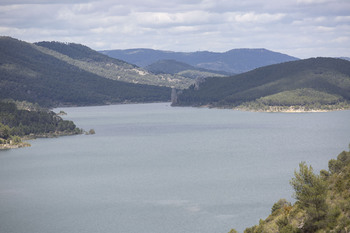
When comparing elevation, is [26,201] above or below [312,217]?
below

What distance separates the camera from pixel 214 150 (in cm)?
11588

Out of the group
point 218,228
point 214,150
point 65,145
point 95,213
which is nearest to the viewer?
point 218,228

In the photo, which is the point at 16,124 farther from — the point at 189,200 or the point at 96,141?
the point at 189,200

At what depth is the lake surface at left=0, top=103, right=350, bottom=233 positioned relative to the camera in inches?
2502

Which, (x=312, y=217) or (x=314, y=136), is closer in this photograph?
(x=312, y=217)

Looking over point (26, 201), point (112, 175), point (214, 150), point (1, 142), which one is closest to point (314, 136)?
point (214, 150)

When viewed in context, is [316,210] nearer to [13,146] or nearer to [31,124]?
[13,146]

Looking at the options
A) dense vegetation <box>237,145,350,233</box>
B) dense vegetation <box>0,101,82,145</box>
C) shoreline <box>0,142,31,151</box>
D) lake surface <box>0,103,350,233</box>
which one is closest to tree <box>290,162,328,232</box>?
dense vegetation <box>237,145,350,233</box>

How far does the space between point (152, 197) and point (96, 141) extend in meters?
63.7

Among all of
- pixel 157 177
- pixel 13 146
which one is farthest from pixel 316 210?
pixel 13 146

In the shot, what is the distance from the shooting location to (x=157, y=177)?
287 ft

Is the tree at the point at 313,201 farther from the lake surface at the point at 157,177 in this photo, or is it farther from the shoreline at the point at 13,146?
the shoreline at the point at 13,146

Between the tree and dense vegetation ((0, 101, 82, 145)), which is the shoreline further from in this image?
the tree

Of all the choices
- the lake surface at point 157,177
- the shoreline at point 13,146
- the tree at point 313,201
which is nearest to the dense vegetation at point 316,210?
the tree at point 313,201
